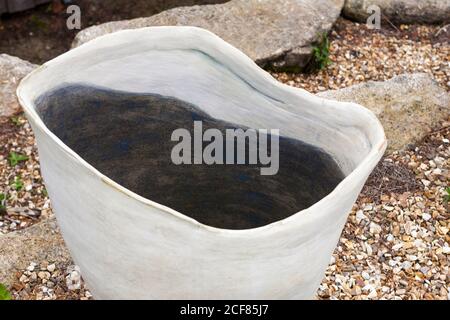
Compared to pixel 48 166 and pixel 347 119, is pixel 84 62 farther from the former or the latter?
pixel 347 119

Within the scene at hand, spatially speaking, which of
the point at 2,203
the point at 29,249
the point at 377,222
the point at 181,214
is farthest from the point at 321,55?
the point at 181,214

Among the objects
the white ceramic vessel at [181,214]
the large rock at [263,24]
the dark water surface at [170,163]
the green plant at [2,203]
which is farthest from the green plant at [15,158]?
Result: the white ceramic vessel at [181,214]

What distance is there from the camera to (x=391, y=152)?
278cm

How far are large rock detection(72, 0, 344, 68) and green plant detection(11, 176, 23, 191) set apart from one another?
29.4 inches

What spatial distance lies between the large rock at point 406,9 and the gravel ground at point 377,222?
1.39 ft

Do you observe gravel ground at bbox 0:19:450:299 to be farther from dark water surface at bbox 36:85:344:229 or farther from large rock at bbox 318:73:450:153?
dark water surface at bbox 36:85:344:229

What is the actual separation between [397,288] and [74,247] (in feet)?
3.82

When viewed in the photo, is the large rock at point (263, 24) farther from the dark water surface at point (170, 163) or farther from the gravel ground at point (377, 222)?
the dark water surface at point (170, 163)

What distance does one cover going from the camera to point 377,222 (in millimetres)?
2512

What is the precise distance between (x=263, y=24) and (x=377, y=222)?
4.02 ft

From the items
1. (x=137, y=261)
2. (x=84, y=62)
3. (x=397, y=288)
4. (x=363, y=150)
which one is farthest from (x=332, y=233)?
(x=397, y=288)

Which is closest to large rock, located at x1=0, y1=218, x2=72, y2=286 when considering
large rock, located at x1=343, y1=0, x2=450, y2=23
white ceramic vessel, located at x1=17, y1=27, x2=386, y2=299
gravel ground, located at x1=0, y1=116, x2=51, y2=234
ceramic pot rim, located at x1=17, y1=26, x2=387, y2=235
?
gravel ground, located at x1=0, y1=116, x2=51, y2=234

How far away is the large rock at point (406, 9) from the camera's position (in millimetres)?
3609

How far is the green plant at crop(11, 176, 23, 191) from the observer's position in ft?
9.02
